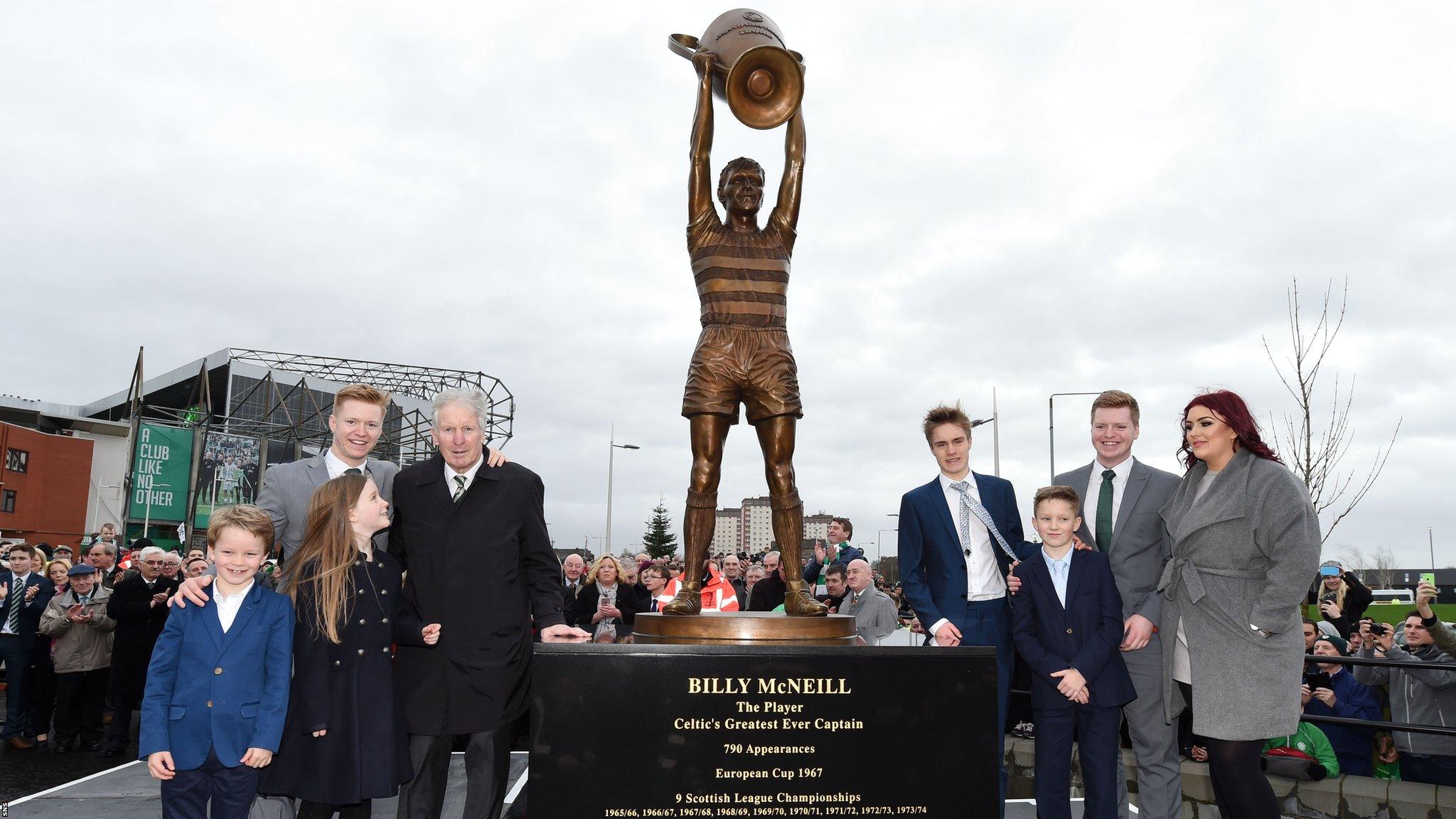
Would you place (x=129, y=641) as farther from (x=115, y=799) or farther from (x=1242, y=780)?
(x=1242, y=780)

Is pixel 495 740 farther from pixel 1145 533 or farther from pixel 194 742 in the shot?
pixel 1145 533

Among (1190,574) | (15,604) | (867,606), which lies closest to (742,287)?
(1190,574)

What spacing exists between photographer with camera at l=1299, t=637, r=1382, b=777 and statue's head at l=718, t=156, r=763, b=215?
4.61 m

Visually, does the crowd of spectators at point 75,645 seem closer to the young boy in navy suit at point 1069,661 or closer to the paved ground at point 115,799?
the paved ground at point 115,799

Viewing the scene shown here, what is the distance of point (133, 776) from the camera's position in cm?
671

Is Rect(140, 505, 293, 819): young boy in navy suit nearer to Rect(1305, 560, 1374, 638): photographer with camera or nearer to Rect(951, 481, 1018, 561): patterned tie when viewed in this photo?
Rect(951, 481, 1018, 561): patterned tie

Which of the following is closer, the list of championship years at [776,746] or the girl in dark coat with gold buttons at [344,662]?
the girl in dark coat with gold buttons at [344,662]

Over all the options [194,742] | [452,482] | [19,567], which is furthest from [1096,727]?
[19,567]

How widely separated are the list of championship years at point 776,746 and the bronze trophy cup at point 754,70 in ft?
9.41

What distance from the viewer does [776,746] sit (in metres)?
3.75

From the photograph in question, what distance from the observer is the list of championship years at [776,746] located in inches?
146

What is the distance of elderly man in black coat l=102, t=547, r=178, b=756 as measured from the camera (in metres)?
8.32

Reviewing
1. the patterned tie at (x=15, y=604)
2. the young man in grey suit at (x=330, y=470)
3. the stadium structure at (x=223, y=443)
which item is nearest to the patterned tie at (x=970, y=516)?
the young man in grey suit at (x=330, y=470)

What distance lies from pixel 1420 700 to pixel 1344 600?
9.11 feet
